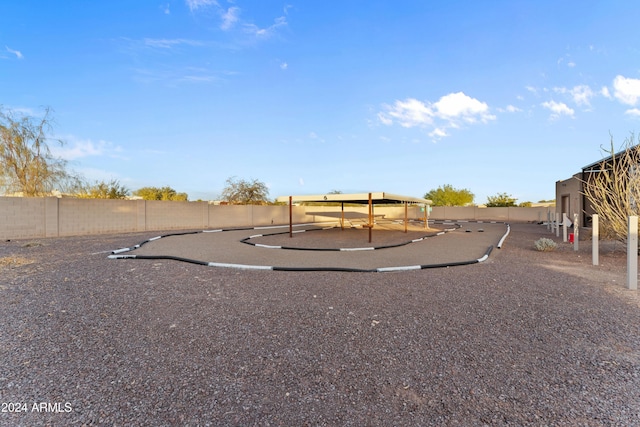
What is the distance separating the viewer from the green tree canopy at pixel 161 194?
28644mm

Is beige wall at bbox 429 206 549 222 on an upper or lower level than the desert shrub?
upper

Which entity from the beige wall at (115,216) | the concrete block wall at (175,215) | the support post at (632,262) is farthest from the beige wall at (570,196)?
the concrete block wall at (175,215)

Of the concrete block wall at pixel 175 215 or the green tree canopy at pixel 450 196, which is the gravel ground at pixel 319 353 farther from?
the green tree canopy at pixel 450 196

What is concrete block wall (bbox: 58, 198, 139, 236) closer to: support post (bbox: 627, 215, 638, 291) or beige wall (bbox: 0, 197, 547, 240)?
beige wall (bbox: 0, 197, 547, 240)

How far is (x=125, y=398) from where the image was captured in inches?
81.0

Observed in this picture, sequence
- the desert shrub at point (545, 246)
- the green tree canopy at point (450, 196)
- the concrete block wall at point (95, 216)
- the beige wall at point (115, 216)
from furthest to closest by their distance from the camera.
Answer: the green tree canopy at point (450, 196), the concrete block wall at point (95, 216), the beige wall at point (115, 216), the desert shrub at point (545, 246)

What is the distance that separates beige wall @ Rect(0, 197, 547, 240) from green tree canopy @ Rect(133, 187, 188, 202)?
9.72 meters

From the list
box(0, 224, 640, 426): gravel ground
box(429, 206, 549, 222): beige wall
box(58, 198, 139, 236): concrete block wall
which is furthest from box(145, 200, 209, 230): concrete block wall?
box(429, 206, 549, 222): beige wall

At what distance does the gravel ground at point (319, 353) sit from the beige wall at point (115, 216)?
10.3 meters

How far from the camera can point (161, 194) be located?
29.3 metres

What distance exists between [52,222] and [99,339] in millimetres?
14050

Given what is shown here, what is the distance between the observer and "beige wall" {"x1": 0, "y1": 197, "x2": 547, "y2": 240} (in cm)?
1257

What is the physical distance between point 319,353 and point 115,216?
16.7 meters

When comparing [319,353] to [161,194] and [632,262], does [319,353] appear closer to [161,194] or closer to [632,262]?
[632,262]
